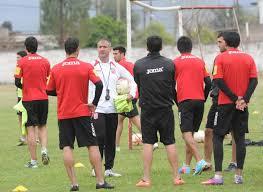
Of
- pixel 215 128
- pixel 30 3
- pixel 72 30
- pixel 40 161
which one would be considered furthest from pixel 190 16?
pixel 30 3

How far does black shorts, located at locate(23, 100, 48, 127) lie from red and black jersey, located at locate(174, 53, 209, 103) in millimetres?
2878

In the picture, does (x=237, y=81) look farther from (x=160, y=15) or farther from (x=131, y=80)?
(x=160, y=15)

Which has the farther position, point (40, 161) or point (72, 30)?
point (72, 30)

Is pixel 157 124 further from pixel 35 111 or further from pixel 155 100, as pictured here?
Answer: pixel 35 111

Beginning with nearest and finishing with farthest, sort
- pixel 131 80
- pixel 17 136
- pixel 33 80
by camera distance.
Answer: pixel 131 80 → pixel 33 80 → pixel 17 136

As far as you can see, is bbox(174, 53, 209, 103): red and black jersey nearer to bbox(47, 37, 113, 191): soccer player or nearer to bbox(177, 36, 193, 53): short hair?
bbox(177, 36, 193, 53): short hair

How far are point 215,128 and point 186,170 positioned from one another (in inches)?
60.4

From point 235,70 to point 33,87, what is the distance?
14.1 ft

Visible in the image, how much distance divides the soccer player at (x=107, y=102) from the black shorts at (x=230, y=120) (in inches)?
67.7

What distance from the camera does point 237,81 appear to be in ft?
35.3

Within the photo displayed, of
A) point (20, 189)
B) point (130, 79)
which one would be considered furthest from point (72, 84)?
point (130, 79)

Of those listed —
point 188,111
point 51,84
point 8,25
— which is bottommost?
point 8,25

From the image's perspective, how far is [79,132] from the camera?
10.6m

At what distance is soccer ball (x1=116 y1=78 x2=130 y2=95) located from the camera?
12.1 metres
